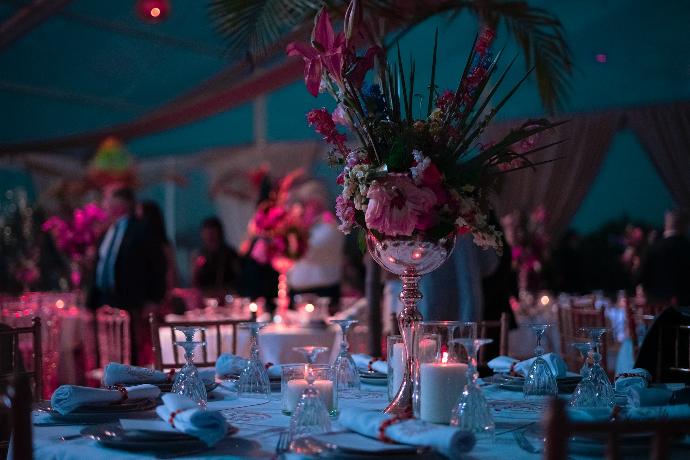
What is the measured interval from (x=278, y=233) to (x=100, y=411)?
12.1ft

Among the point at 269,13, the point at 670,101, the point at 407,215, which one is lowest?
the point at 407,215

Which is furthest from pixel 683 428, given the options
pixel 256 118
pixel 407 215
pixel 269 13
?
pixel 256 118

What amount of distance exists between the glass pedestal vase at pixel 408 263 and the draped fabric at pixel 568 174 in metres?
7.35

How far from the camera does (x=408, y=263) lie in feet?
7.69

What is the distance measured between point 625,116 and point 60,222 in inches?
231

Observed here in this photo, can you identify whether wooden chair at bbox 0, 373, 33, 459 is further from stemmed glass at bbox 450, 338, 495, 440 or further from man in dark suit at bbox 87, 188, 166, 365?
man in dark suit at bbox 87, 188, 166, 365

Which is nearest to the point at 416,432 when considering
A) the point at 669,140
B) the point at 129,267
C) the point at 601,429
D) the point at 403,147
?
the point at 601,429

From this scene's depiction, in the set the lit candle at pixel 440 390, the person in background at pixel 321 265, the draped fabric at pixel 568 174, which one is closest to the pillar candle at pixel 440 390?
the lit candle at pixel 440 390

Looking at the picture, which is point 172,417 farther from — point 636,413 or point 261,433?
point 636,413

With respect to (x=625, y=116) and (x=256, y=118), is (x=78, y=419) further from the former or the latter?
(x=256, y=118)

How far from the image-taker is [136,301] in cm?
650

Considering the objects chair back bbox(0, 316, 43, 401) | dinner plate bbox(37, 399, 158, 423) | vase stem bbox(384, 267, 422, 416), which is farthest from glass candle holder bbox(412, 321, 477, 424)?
chair back bbox(0, 316, 43, 401)

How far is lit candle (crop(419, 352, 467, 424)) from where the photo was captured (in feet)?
6.76

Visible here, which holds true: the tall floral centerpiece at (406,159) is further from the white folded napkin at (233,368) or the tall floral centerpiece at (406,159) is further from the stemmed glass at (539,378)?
the white folded napkin at (233,368)
